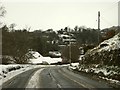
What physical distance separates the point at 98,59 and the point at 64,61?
6533cm

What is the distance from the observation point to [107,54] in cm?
3838

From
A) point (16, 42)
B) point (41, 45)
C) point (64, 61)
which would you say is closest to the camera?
point (16, 42)

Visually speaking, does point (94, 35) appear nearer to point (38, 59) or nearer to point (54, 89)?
point (38, 59)

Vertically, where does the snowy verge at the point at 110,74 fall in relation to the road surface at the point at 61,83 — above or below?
above

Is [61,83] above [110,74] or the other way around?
the other way around

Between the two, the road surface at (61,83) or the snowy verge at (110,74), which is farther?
the snowy verge at (110,74)

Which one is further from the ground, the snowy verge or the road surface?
the snowy verge

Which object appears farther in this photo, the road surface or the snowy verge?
the snowy verge

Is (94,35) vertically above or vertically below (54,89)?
above

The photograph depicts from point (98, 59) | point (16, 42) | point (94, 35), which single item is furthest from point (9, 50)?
point (94, 35)

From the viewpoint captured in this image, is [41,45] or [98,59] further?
[41,45]

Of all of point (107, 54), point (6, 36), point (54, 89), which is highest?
point (6, 36)

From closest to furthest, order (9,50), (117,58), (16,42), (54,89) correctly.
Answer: (54,89) → (117,58) → (9,50) → (16,42)

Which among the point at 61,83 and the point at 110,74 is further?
the point at 110,74
